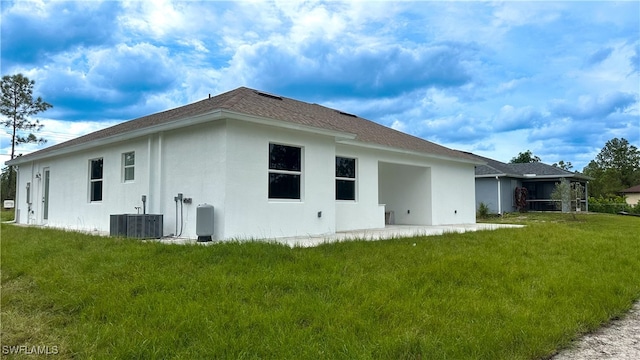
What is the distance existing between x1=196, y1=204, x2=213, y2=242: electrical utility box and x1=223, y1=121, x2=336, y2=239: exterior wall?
34 cm

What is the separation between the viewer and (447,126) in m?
21.7

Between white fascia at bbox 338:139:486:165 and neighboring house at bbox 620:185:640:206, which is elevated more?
white fascia at bbox 338:139:486:165

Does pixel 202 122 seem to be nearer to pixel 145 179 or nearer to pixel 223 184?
pixel 223 184

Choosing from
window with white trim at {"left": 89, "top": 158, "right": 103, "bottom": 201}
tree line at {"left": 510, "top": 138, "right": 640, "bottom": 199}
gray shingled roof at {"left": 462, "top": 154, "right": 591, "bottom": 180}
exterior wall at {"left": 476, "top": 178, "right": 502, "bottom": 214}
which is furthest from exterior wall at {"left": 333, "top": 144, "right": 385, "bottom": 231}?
tree line at {"left": 510, "top": 138, "right": 640, "bottom": 199}

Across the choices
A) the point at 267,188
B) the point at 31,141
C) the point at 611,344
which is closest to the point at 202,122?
the point at 267,188

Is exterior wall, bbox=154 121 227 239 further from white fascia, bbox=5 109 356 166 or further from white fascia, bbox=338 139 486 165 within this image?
white fascia, bbox=338 139 486 165

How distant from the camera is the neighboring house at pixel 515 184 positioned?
24984 millimetres

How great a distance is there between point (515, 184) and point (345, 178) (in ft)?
62.2

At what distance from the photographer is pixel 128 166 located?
37.1 feet

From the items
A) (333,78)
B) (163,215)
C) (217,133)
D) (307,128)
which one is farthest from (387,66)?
(163,215)

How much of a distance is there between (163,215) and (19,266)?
146 inches

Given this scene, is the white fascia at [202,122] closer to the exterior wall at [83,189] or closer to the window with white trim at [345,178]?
the exterior wall at [83,189]

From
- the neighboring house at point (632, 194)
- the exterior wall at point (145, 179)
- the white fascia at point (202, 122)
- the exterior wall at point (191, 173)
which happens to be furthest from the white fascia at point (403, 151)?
the neighboring house at point (632, 194)

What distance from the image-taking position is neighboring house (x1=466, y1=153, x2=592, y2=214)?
82.0 feet
